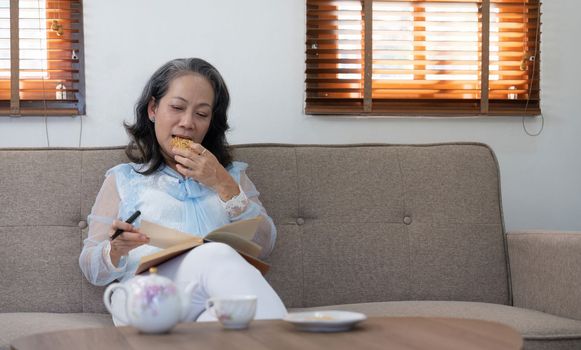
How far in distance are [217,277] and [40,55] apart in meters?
1.53

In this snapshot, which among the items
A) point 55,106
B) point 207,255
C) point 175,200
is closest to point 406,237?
point 175,200

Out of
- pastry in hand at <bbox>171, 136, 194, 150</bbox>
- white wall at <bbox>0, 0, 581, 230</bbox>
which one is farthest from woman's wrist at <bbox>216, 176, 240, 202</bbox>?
white wall at <bbox>0, 0, 581, 230</bbox>

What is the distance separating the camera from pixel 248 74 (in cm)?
305

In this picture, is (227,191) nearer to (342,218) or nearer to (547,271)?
(342,218)

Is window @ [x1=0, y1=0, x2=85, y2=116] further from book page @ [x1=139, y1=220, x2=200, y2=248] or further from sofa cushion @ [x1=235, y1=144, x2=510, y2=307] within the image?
book page @ [x1=139, y1=220, x2=200, y2=248]

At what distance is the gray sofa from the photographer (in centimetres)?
239

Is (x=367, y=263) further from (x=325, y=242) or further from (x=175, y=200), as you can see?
(x=175, y=200)

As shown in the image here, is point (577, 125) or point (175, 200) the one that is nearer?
point (175, 200)

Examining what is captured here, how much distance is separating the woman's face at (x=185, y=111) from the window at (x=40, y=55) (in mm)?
653

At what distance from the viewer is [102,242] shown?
2205 mm

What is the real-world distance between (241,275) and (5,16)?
1.68 m

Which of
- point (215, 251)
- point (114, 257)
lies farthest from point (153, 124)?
point (215, 251)

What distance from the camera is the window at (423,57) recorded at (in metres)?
3.11

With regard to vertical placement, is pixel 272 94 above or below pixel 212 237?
above
